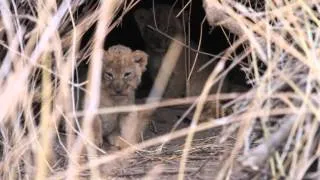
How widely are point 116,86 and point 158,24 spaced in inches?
70.6

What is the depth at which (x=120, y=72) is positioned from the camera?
18.3 ft

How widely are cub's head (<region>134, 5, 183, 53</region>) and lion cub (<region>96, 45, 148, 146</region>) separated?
1387mm

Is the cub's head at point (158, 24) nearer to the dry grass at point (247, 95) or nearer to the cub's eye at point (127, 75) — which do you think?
the cub's eye at point (127, 75)

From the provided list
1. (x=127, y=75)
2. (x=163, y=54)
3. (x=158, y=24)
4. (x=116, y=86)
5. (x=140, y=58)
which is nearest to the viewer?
(x=116, y=86)

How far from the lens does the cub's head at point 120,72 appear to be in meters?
5.55

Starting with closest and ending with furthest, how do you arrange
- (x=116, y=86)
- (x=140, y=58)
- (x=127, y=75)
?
(x=116, y=86) → (x=127, y=75) → (x=140, y=58)

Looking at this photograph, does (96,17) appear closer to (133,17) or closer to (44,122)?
(44,122)

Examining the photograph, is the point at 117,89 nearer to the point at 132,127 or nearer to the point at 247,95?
the point at 132,127

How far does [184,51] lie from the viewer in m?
6.77

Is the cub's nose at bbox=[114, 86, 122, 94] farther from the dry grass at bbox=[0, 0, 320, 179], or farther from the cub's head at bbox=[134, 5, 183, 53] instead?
the cub's head at bbox=[134, 5, 183, 53]

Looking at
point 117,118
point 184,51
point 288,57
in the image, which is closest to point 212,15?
point 288,57

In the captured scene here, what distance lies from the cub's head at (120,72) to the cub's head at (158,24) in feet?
4.42

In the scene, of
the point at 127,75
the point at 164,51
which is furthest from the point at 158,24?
the point at 127,75

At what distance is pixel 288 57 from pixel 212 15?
0.69m
